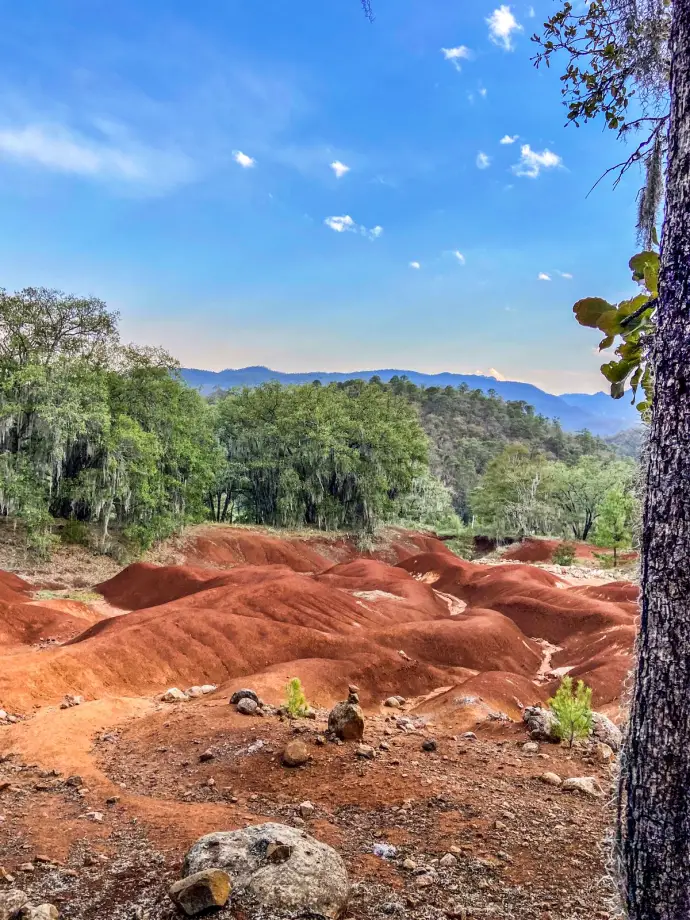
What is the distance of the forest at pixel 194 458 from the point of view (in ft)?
78.8

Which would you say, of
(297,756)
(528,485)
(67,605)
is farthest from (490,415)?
(297,756)

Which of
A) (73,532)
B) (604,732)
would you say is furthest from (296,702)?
(73,532)

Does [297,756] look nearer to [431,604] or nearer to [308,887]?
[308,887]

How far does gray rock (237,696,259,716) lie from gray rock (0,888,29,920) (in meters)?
4.23

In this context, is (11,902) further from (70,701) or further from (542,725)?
(70,701)

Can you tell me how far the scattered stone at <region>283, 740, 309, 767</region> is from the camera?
552 centimetres

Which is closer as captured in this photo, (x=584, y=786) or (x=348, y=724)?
(x=584, y=786)

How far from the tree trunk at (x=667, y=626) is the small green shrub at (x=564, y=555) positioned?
38.6 meters

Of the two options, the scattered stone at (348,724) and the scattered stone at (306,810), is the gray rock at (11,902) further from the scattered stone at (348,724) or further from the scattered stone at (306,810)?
the scattered stone at (348,724)

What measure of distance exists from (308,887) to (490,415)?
107049mm

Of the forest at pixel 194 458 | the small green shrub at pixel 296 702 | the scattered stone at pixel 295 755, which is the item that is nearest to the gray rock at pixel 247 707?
the small green shrub at pixel 296 702

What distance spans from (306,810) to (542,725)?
3.16 metres

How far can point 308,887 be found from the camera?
3078 millimetres

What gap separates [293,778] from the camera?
531 centimetres
